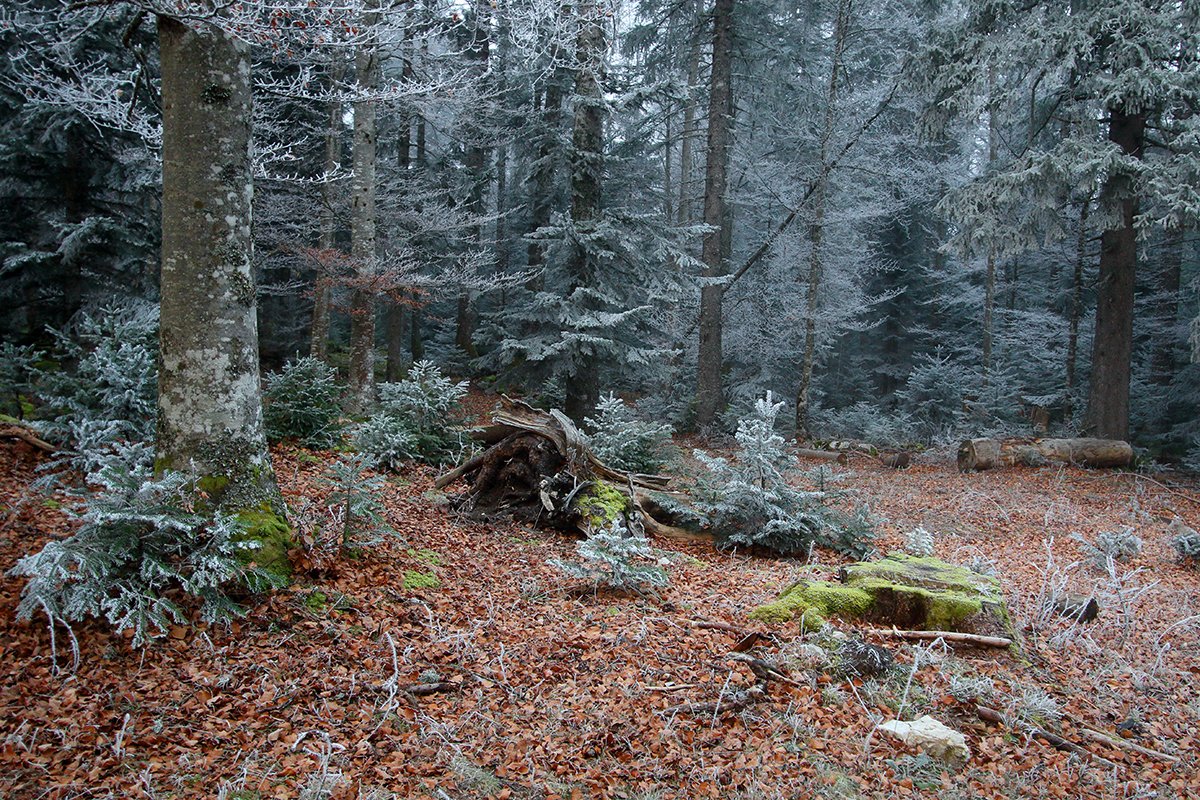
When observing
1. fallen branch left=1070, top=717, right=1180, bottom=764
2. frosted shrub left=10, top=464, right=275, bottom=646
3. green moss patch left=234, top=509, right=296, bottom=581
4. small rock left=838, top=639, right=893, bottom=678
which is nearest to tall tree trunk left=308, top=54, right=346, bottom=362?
green moss patch left=234, top=509, right=296, bottom=581

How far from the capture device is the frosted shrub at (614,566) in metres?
4.57

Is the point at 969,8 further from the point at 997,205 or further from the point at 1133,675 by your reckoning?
the point at 1133,675

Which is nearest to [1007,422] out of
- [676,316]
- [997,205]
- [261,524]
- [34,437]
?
[997,205]

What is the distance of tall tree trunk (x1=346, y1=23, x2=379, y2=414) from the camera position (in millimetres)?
10289

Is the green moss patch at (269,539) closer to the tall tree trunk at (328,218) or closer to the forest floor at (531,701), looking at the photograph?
the forest floor at (531,701)

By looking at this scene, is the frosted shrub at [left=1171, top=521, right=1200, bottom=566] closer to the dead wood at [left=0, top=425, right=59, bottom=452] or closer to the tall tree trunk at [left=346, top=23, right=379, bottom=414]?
the tall tree trunk at [left=346, top=23, right=379, bottom=414]

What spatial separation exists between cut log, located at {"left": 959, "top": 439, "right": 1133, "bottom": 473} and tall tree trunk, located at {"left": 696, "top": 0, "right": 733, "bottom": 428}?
202 inches

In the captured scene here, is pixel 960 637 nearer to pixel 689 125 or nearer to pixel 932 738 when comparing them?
pixel 932 738

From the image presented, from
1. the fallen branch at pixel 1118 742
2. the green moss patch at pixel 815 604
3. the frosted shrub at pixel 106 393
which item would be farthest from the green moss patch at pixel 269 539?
the fallen branch at pixel 1118 742

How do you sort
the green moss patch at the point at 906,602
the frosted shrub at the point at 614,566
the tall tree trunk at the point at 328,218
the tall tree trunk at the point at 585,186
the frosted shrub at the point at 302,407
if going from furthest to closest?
the tall tree trunk at the point at 328,218 → the tall tree trunk at the point at 585,186 → the frosted shrub at the point at 302,407 → the frosted shrub at the point at 614,566 → the green moss patch at the point at 906,602

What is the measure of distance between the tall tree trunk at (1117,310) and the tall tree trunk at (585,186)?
28.7 ft

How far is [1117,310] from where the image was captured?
11438mm

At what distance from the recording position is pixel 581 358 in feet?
34.4

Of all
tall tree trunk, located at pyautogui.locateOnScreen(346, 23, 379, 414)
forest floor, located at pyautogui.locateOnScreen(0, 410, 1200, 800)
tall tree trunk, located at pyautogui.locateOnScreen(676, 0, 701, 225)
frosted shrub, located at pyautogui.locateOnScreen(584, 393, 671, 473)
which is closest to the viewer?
forest floor, located at pyautogui.locateOnScreen(0, 410, 1200, 800)
